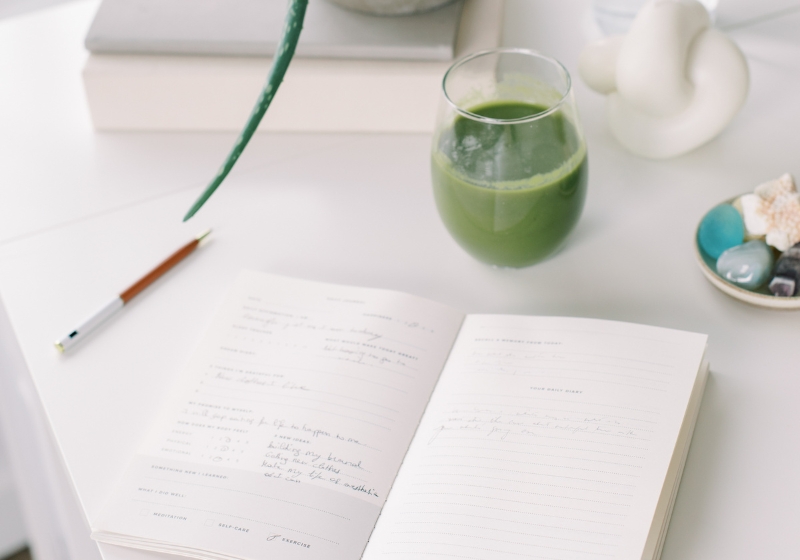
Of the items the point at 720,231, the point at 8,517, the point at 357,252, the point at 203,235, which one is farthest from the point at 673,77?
the point at 8,517

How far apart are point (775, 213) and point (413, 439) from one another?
352mm

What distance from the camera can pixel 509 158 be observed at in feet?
2.06

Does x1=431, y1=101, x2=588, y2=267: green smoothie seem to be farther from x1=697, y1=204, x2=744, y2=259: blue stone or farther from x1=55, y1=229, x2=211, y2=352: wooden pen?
x1=55, y1=229, x2=211, y2=352: wooden pen

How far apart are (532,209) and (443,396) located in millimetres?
168

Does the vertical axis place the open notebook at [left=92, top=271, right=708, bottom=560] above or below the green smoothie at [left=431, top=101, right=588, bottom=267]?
below

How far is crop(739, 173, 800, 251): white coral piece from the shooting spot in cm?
Result: 65

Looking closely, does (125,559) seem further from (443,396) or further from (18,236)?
(18,236)

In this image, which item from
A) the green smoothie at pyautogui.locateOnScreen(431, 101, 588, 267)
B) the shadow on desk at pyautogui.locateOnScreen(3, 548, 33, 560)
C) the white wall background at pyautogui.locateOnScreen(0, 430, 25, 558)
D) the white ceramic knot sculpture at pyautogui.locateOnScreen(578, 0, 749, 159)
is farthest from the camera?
the shadow on desk at pyautogui.locateOnScreen(3, 548, 33, 560)

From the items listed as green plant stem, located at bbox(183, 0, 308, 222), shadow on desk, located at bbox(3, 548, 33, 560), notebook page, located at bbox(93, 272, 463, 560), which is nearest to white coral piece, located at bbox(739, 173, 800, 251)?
notebook page, located at bbox(93, 272, 463, 560)

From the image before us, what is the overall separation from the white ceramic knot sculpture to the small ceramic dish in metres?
0.13

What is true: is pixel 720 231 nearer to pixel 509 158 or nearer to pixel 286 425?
pixel 509 158

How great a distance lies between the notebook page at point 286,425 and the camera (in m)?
0.53

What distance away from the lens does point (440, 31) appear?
2.73 feet

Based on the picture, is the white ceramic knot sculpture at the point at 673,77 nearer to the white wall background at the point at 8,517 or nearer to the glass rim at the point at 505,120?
the glass rim at the point at 505,120
